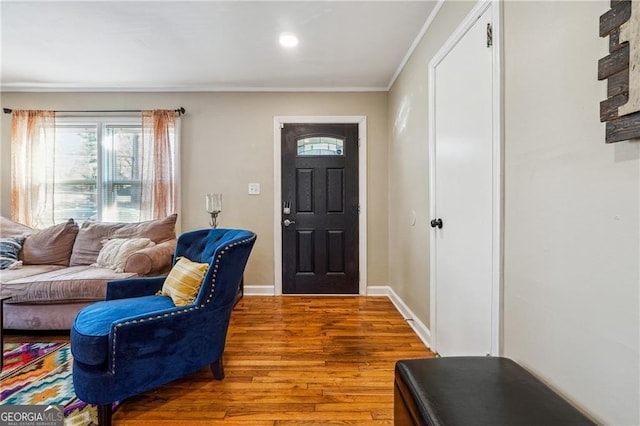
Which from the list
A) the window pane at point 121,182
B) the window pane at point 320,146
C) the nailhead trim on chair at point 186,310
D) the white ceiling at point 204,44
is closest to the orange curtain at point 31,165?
the white ceiling at point 204,44

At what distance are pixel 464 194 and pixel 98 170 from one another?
3.94 m

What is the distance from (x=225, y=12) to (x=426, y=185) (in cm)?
197

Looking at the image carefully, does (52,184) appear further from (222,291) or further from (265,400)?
(265,400)

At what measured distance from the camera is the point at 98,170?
3.51 metres

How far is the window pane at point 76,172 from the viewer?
3.50 m

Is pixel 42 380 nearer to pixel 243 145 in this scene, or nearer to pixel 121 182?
pixel 121 182

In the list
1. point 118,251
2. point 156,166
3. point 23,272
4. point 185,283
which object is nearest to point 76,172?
point 156,166

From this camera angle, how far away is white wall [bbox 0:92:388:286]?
354cm

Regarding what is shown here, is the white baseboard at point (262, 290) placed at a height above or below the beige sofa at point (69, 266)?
below

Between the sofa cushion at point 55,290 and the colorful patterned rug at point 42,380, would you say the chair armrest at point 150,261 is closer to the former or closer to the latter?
the sofa cushion at point 55,290

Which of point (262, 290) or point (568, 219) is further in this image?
point (262, 290)

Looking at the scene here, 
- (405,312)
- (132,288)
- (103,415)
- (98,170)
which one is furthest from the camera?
(98,170)

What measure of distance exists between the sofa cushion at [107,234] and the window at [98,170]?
1.51 feet

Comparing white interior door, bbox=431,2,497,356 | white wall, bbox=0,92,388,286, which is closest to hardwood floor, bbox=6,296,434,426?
white interior door, bbox=431,2,497,356
